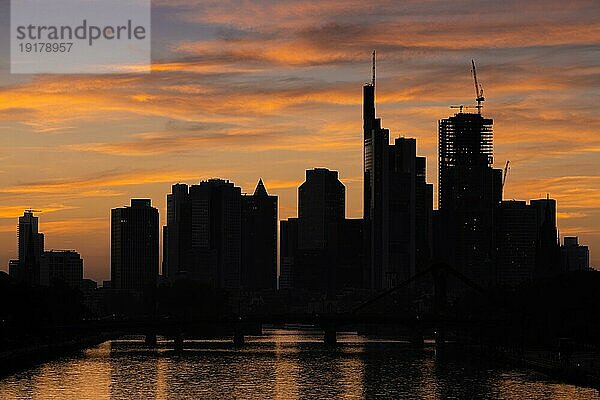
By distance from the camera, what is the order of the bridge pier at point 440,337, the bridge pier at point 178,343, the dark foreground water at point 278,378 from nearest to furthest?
1. the dark foreground water at point 278,378
2. the bridge pier at point 440,337
3. the bridge pier at point 178,343

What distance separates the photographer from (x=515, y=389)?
110688mm

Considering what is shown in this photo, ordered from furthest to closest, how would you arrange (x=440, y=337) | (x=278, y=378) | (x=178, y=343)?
(x=178, y=343), (x=440, y=337), (x=278, y=378)

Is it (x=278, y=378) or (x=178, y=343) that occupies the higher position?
(x=278, y=378)

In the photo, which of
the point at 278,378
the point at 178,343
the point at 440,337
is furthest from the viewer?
the point at 178,343

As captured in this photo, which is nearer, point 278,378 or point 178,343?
point 278,378

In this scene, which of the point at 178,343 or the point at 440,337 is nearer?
the point at 440,337

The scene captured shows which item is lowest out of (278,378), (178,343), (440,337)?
(178,343)

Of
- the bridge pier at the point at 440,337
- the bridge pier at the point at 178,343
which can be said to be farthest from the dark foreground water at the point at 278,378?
the bridge pier at the point at 178,343

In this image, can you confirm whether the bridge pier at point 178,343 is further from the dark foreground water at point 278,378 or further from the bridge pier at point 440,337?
the bridge pier at point 440,337

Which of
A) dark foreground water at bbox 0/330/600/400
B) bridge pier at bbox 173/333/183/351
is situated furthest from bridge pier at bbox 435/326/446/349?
bridge pier at bbox 173/333/183/351

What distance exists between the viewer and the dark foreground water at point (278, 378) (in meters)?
108

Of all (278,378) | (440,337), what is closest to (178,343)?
(440,337)

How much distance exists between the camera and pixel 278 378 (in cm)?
12488

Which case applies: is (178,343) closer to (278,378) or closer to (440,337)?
(440,337)
